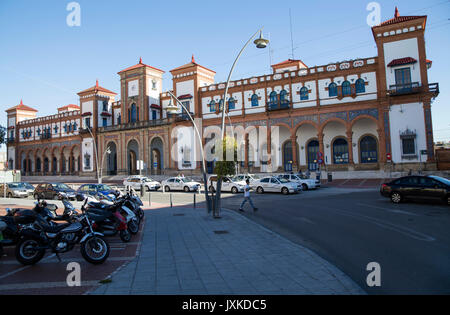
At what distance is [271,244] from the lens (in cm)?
802

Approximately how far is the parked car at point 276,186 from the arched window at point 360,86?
15841 mm

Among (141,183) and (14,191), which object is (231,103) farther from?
(14,191)

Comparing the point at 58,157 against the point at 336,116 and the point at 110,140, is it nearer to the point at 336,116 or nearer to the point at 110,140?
the point at 110,140

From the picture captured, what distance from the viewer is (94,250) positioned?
6660mm

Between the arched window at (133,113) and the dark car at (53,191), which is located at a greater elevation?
the arched window at (133,113)

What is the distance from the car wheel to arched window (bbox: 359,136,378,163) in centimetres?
1904

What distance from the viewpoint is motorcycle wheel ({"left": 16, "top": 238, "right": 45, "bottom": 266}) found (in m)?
6.50

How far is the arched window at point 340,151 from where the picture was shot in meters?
34.1

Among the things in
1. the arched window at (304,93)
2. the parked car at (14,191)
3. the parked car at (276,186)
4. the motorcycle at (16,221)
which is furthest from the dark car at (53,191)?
the arched window at (304,93)

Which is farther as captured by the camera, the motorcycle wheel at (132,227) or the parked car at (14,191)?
the parked car at (14,191)

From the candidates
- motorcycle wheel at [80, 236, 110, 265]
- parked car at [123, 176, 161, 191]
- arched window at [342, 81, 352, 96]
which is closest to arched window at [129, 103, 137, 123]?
parked car at [123, 176, 161, 191]

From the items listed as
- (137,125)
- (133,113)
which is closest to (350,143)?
(137,125)

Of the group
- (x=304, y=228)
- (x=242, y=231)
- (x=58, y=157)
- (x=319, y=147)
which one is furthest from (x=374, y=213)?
(x=58, y=157)

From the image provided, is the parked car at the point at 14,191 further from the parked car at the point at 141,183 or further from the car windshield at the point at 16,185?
the parked car at the point at 141,183
